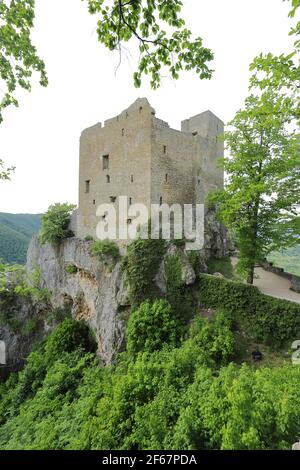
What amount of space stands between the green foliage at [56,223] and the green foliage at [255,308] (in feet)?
42.4

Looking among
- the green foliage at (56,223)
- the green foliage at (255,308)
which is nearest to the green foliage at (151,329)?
the green foliage at (255,308)

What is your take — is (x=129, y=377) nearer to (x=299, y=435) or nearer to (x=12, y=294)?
(x=299, y=435)

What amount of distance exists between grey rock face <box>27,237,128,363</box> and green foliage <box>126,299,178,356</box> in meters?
1.91

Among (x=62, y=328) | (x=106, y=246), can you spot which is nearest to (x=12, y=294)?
(x=62, y=328)

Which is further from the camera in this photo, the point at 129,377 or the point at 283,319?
the point at 283,319

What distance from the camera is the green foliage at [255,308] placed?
9875mm

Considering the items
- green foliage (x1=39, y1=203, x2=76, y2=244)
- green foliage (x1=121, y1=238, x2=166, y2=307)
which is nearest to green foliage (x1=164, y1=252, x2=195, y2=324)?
green foliage (x1=121, y1=238, x2=166, y2=307)

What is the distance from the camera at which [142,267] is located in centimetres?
1298

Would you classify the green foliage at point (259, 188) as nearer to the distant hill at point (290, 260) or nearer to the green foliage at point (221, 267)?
the green foliage at point (221, 267)

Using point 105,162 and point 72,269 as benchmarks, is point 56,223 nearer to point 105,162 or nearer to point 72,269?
point 72,269

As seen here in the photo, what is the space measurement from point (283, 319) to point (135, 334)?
260 inches

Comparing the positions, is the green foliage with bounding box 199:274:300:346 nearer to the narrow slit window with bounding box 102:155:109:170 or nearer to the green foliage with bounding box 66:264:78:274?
the green foliage with bounding box 66:264:78:274

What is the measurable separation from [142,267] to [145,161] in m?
7.31

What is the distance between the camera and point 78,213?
20219 mm
